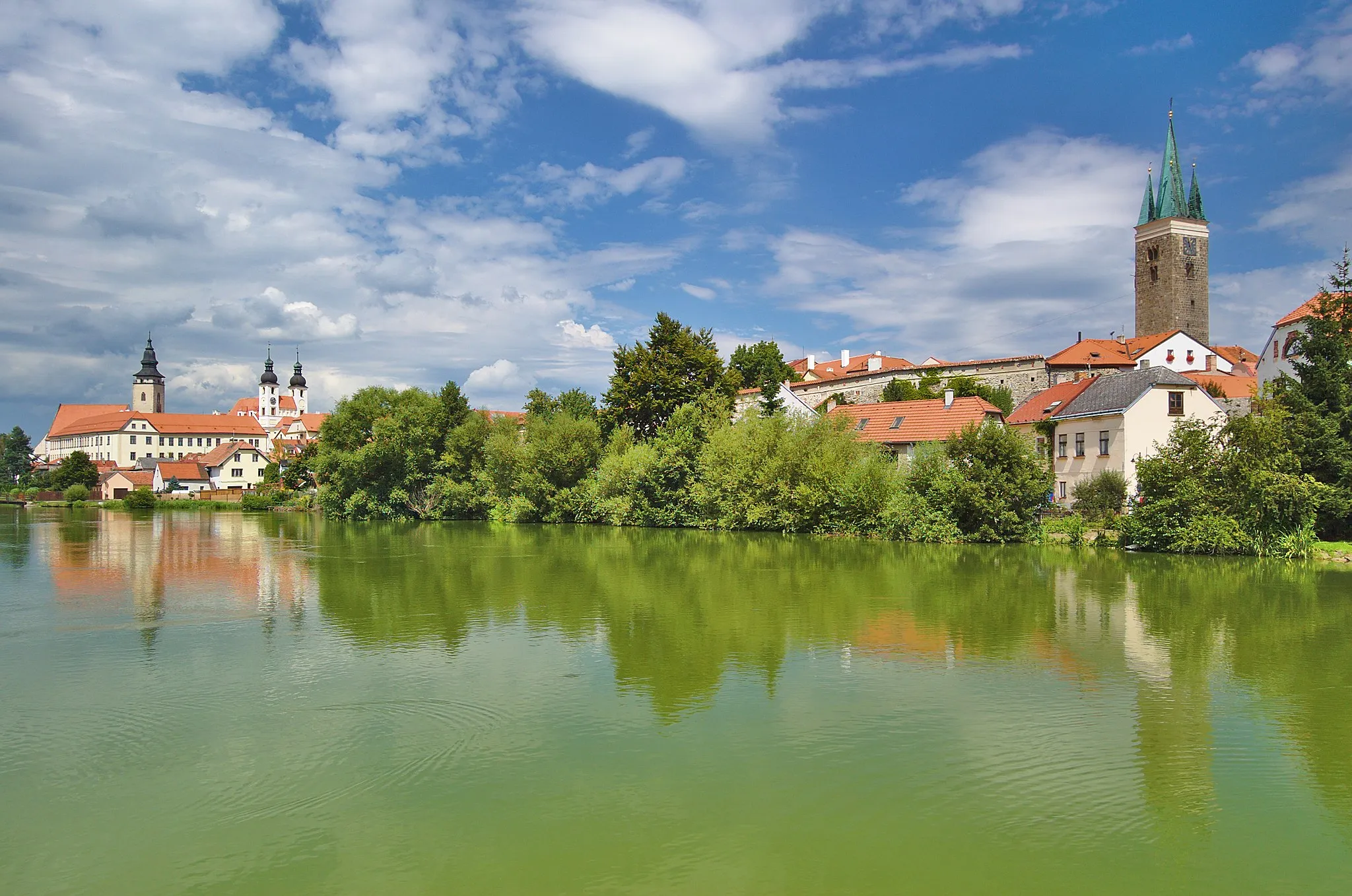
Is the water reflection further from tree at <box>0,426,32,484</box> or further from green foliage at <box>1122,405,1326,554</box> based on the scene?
tree at <box>0,426,32,484</box>

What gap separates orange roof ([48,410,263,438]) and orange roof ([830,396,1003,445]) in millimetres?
107026

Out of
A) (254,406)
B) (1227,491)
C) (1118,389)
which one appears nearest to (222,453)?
(254,406)

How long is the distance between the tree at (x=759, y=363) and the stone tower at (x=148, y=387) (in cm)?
10773

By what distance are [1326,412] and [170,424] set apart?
132 m

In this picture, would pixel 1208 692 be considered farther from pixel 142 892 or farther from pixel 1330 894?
pixel 142 892

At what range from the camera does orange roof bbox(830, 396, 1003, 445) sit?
1843 inches

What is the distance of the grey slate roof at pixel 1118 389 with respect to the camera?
40281 millimetres

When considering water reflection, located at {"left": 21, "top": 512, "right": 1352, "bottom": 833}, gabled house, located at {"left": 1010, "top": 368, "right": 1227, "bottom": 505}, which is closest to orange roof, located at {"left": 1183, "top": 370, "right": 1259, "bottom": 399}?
gabled house, located at {"left": 1010, "top": 368, "right": 1227, "bottom": 505}

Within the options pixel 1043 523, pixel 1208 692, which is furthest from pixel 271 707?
pixel 1043 523

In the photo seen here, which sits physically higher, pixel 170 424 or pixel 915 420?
pixel 170 424

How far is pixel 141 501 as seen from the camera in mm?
76938

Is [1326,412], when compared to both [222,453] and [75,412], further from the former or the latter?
[75,412]

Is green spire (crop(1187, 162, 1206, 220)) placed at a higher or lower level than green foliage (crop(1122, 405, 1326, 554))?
higher

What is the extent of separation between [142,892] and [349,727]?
3714 mm
